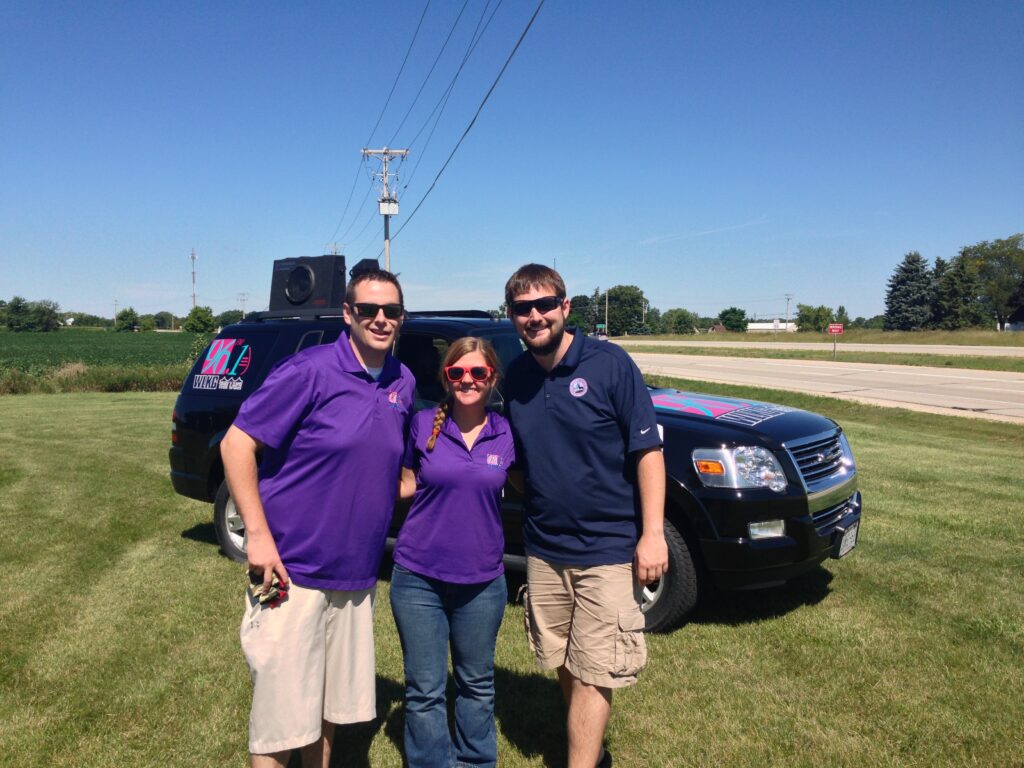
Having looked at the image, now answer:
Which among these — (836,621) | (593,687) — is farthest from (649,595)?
(593,687)

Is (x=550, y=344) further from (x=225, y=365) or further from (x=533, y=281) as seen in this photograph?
Answer: (x=225, y=365)

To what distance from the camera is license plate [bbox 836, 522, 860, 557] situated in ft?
13.1

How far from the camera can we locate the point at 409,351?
463 cm

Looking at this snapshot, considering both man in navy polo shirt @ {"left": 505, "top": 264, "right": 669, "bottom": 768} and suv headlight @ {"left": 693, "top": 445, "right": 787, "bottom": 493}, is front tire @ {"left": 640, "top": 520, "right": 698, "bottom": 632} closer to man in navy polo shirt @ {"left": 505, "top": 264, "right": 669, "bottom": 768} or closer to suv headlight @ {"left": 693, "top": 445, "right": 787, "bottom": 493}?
suv headlight @ {"left": 693, "top": 445, "right": 787, "bottom": 493}

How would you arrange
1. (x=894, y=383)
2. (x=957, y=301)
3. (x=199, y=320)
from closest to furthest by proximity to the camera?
(x=894, y=383) → (x=957, y=301) → (x=199, y=320)

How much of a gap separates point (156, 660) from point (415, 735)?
6.99 ft

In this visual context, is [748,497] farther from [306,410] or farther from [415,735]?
[306,410]

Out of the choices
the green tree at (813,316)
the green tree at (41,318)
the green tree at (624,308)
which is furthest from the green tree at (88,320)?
the green tree at (813,316)

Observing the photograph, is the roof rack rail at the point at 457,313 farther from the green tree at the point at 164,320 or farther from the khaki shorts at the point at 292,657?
the green tree at the point at 164,320

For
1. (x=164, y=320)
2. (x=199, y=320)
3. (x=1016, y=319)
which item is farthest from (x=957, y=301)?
(x=164, y=320)

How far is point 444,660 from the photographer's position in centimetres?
245

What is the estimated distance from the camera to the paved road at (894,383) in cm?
1541

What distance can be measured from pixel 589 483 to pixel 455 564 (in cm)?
53

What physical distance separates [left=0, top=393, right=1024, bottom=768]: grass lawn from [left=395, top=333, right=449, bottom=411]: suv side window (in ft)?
4.71
